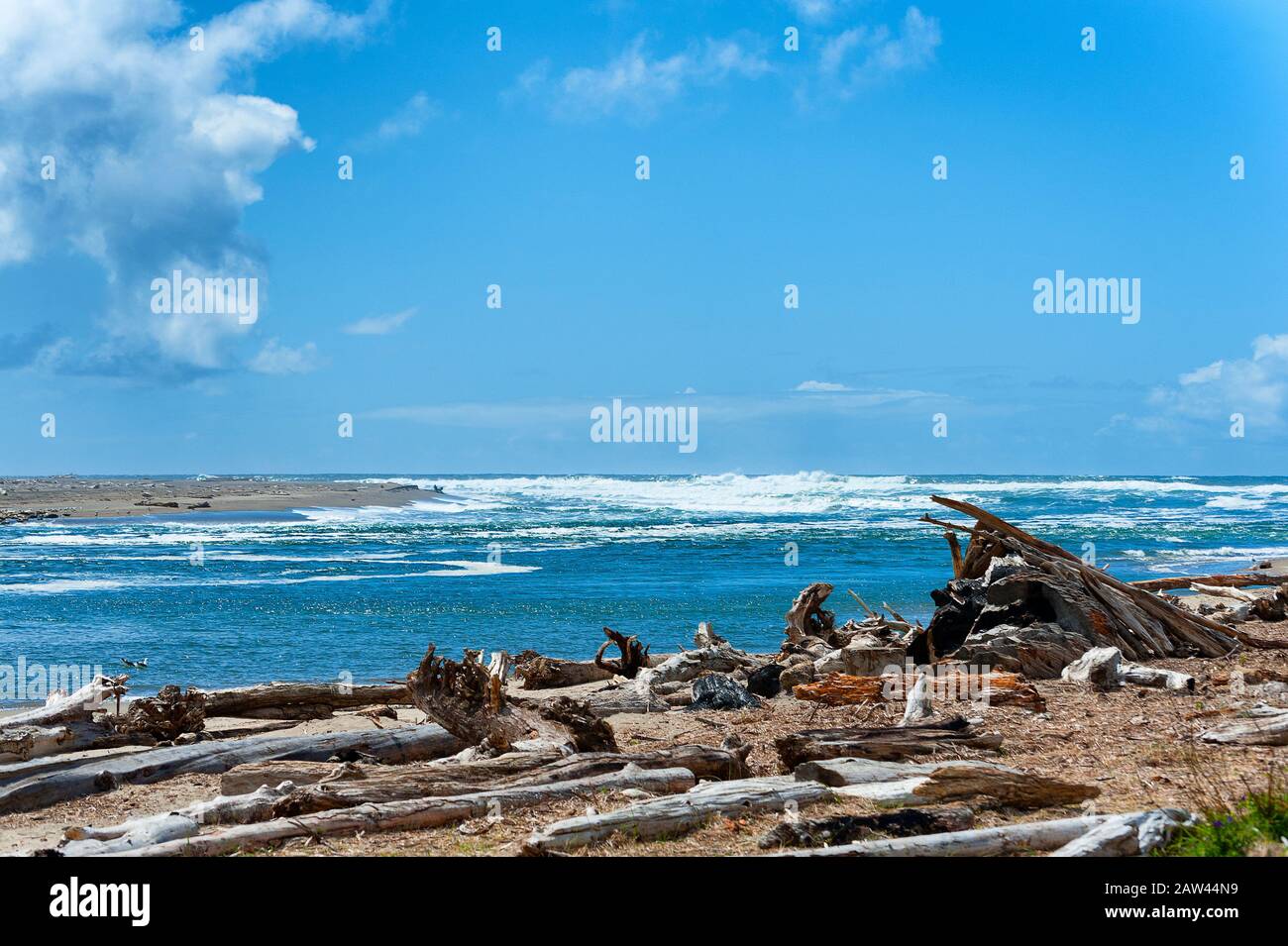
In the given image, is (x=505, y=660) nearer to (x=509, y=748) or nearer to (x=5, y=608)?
(x=509, y=748)

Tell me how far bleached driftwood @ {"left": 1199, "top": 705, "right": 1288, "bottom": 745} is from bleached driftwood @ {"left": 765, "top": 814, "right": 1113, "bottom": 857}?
280 centimetres

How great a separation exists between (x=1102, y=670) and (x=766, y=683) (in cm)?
358

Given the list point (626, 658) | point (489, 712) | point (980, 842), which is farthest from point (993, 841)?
point (626, 658)

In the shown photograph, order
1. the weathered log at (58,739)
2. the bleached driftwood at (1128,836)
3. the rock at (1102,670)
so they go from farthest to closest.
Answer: the rock at (1102,670)
the weathered log at (58,739)
the bleached driftwood at (1128,836)

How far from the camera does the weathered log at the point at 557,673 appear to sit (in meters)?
13.8

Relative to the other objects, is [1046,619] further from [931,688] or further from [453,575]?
[453,575]

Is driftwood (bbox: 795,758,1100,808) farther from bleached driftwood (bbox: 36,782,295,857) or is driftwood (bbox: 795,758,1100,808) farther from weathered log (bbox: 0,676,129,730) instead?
weathered log (bbox: 0,676,129,730)

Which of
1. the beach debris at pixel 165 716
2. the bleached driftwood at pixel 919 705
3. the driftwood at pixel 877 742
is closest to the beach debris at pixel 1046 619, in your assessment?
the bleached driftwood at pixel 919 705

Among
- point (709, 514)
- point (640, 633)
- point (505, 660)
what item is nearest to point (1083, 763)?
point (505, 660)

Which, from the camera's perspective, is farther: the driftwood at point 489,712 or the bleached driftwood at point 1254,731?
the driftwood at point 489,712

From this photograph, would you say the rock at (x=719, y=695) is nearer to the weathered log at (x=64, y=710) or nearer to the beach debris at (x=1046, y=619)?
the beach debris at (x=1046, y=619)

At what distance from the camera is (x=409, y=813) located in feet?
20.2

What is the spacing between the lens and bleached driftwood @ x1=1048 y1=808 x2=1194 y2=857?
5.01 m

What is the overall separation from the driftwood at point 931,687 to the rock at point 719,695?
1.89ft
